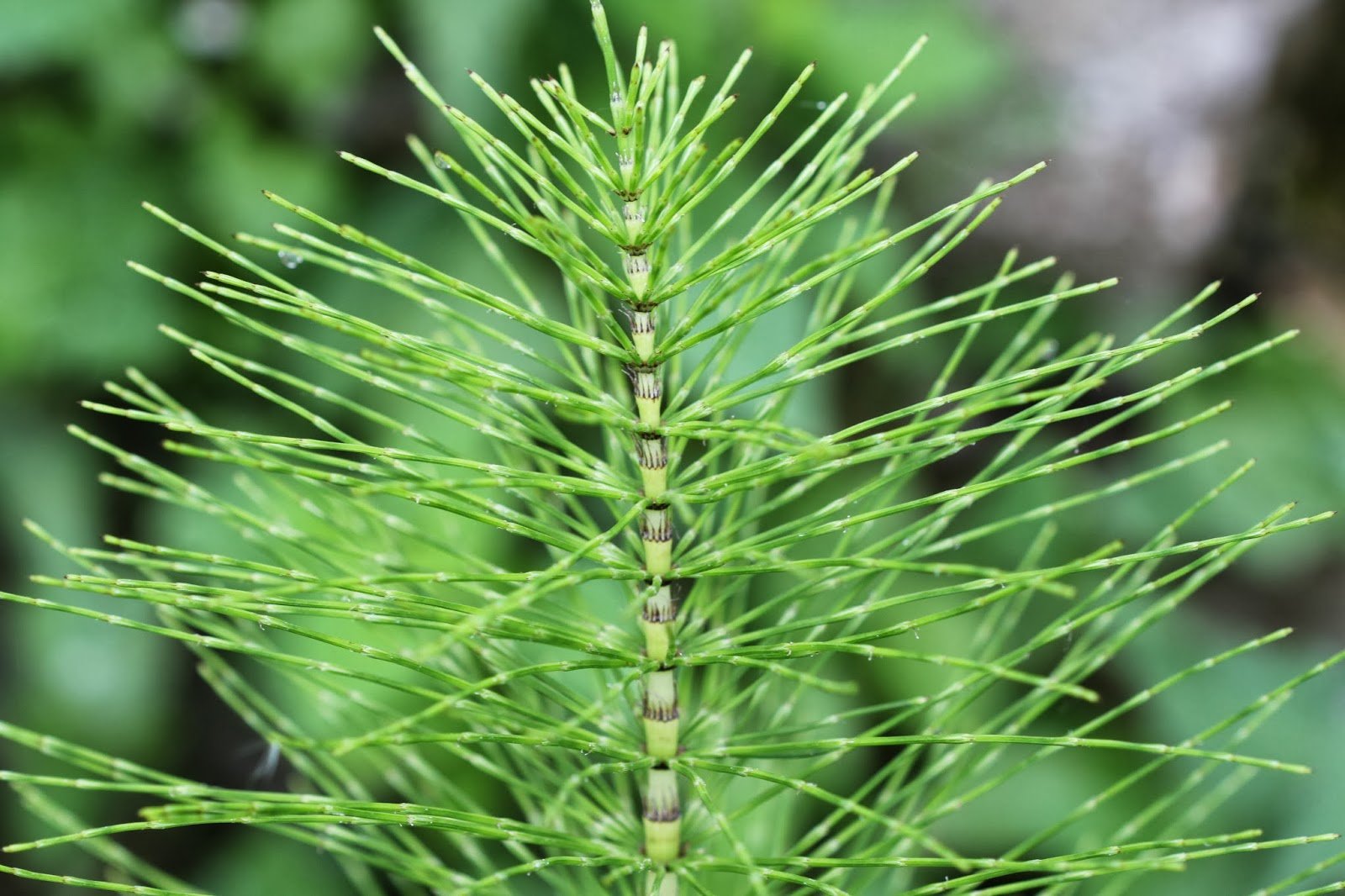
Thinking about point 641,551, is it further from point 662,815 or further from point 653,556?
point 662,815

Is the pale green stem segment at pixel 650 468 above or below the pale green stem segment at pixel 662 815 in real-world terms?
above

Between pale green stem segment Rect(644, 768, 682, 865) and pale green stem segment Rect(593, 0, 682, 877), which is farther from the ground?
pale green stem segment Rect(593, 0, 682, 877)

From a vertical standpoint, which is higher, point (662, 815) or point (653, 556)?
point (653, 556)

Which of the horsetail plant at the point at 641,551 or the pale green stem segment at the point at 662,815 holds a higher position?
the horsetail plant at the point at 641,551

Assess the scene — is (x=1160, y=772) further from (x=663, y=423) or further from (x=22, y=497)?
(x=22, y=497)

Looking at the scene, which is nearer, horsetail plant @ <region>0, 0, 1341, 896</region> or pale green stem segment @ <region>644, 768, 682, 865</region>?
horsetail plant @ <region>0, 0, 1341, 896</region>

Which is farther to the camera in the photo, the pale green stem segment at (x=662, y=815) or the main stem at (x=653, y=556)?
the pale green stem segment at (x=662, y=815)

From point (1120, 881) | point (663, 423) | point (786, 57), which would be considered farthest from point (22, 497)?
point (1120, 881)

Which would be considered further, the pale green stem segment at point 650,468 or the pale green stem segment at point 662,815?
the pale green stem segment at point 662,815

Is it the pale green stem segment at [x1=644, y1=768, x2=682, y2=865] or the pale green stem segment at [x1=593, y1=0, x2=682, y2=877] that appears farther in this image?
the pale green stem segment at [x1=644, y1=768, x2=682, y2=865]

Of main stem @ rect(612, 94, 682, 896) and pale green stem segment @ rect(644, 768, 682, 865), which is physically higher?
main stem @ rect(612, 94, 682, 896)

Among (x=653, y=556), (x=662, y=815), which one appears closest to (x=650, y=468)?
(x=653, y=556)
